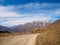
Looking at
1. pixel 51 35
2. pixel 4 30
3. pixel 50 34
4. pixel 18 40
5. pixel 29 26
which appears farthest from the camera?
pixel 18 40

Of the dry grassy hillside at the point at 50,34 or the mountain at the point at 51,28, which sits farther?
the mountain at the point at 51,28

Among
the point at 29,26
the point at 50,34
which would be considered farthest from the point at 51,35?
the point at 29,26

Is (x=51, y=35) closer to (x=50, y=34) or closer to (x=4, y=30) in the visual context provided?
(x=50, y=34)

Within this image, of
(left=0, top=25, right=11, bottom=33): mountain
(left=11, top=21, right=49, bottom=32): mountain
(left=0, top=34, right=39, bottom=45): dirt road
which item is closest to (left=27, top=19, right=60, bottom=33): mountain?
(left=11, top=21, right=49, bottom=32): mountain

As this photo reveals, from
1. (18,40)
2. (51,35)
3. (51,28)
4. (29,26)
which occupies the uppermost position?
(29,26)

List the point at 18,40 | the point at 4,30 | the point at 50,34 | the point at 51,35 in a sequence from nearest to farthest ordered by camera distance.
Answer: the point at 51,35
the point at 50,34
the point at 4,30
the point at 18,40

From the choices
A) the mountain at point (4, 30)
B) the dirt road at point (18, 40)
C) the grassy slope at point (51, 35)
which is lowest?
the dirt road at point (18, 40)

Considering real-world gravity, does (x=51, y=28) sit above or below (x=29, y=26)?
below

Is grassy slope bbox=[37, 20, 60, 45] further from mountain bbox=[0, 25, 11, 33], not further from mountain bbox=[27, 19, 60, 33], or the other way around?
mountain bbox=[0, 25, 11, 33]

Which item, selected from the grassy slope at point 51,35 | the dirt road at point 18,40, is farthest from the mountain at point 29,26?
the dirt road at point 18,40

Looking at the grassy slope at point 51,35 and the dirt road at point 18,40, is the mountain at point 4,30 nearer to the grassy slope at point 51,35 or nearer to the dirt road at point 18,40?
the dirt road at point 18,40

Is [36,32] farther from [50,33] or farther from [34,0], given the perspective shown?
[34,0]

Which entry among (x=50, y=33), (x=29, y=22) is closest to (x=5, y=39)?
(x=29, y=22)

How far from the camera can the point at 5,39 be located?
26.6 feet
